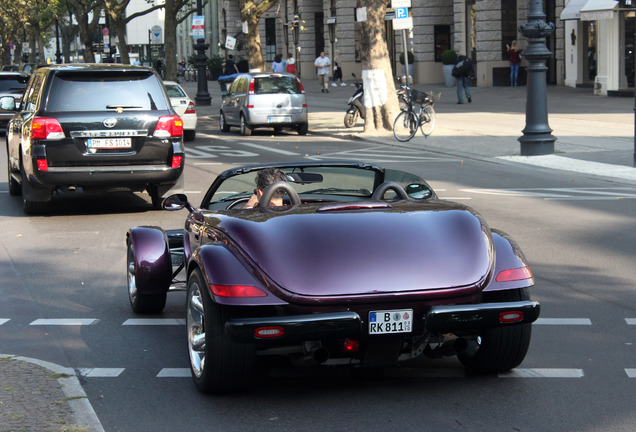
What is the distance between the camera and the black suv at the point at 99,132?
39.9ft

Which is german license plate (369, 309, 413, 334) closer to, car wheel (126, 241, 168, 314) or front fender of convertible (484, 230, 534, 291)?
front fender of convertible (484, 230, 534, 291)

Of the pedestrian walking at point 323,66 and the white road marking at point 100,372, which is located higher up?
the pedestrian walking at point 323,66

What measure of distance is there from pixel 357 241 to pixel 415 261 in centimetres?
30

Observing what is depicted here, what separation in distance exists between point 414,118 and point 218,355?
18.8 m

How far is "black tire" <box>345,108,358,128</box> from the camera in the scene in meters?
27.0

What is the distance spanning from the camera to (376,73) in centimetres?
2519

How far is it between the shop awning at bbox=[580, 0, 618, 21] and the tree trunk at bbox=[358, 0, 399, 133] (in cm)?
1028

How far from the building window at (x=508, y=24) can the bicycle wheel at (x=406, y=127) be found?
21.1 metres

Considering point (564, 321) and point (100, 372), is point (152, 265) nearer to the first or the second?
point (100, 372)

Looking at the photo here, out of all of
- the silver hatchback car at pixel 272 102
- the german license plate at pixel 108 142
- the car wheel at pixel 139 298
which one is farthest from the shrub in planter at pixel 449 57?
the car wheel at pixel 139 298

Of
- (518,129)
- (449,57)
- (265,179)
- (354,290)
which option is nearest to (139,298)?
(265,179)

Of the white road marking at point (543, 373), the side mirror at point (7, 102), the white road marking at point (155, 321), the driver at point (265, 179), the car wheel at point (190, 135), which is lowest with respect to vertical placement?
the white road marking at point (155, 321)

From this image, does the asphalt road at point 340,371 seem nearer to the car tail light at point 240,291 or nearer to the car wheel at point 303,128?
the car tail light at point 240,291

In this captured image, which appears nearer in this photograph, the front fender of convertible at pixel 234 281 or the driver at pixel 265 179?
the front fender of convertible at pixel 234 281
